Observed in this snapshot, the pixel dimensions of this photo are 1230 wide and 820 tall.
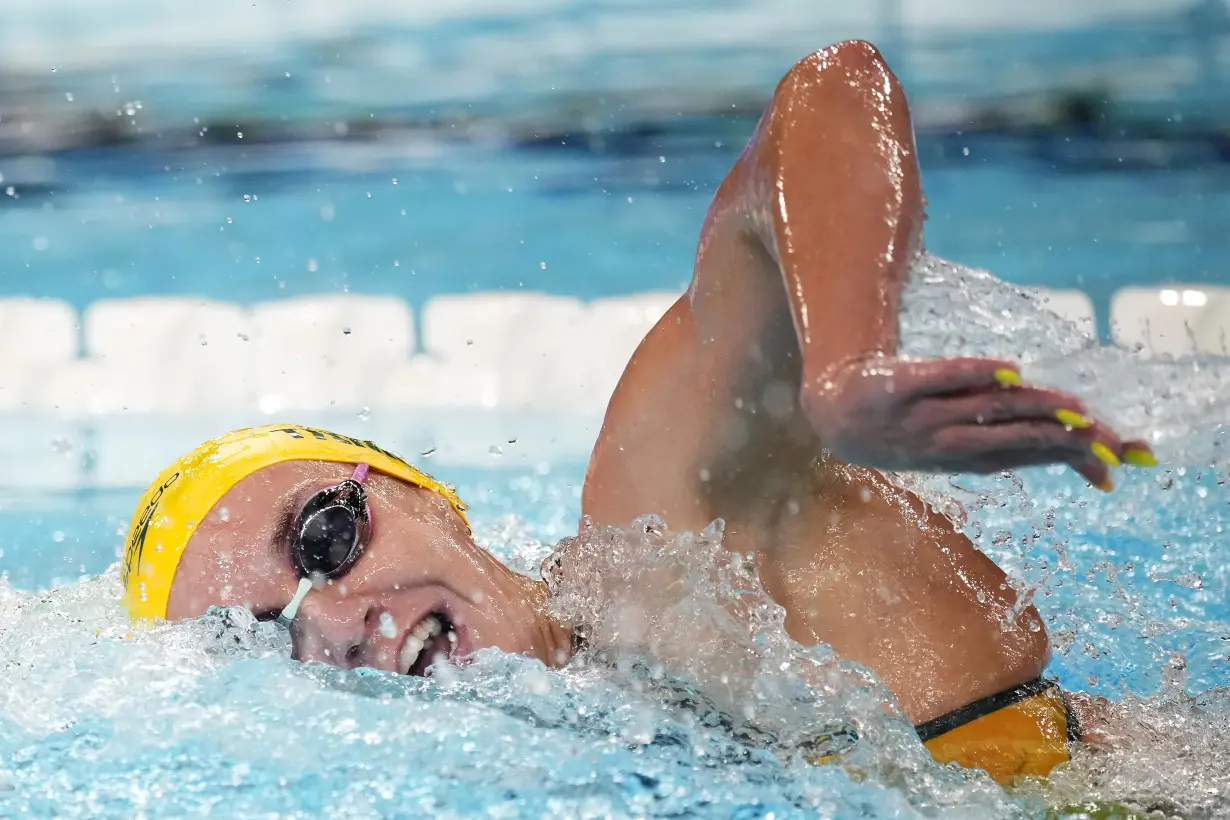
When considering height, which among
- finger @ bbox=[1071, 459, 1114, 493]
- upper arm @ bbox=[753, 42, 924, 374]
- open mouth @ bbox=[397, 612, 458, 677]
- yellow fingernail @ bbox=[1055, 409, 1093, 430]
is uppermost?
upper arm @ bbox=[753, 42, 924, 374]

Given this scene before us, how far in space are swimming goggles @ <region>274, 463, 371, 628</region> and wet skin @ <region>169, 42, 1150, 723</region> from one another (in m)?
0.02

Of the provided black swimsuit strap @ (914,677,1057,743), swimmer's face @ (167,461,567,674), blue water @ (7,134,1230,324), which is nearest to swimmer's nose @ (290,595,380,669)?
swimmer's face @ (167,461,567,674)

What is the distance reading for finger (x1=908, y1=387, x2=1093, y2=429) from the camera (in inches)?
32.7

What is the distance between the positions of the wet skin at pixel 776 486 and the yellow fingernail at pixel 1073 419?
15 centimetres

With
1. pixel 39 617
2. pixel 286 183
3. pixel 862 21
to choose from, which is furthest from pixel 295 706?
pixel 862 21

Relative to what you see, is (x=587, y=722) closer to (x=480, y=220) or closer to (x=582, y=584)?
(x=582, y=584)

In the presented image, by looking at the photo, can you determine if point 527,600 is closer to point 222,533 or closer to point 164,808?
point 222,533

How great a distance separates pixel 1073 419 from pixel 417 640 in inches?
36.5

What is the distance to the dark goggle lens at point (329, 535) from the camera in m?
1.50

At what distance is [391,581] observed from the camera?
154 cm

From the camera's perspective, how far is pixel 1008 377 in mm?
840

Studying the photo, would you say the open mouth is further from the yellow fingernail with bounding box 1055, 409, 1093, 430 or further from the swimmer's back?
the yellow fingernail with bounding box 1055, 409, 1093, 430

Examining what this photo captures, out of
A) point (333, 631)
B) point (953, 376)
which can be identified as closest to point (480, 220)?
point (333, 631)

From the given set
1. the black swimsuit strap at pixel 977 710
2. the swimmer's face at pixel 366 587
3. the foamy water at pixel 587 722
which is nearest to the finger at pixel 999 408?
the foamy water at pixel 587 722
